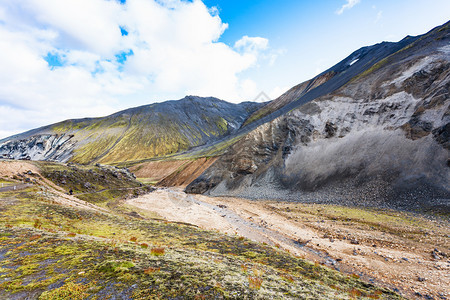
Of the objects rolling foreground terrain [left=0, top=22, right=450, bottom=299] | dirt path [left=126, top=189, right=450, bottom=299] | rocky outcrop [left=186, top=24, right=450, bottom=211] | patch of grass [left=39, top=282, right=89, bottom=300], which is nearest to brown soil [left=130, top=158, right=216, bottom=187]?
rocky outcrop [left=186, top=24, right=450, bottom=211]

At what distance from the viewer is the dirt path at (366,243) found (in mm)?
15883

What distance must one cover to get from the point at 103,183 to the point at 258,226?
145ft

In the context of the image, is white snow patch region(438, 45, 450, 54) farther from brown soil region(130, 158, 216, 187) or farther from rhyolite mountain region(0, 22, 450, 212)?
brown soil region(130, 158, 216, 187)

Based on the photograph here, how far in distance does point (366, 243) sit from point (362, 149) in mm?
29284

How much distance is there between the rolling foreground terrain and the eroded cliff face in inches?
11.2

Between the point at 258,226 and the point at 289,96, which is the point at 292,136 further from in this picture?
the point at 289,96

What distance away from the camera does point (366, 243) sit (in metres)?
23.0

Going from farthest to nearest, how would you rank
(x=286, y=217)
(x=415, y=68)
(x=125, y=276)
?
(x=415, y=68), (x=286, y=217), (x=125, y=276)

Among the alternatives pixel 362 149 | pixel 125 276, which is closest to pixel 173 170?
pixel 362 149

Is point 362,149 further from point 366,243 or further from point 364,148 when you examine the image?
point 366,243

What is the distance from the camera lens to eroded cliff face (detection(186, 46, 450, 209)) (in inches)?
1372

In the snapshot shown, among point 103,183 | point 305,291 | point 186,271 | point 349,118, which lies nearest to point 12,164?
point 103,183

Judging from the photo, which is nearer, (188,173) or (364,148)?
(364,148)

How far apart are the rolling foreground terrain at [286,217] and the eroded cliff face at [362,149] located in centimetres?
28
